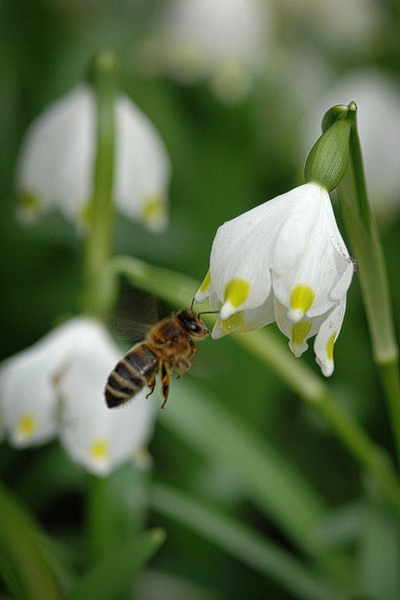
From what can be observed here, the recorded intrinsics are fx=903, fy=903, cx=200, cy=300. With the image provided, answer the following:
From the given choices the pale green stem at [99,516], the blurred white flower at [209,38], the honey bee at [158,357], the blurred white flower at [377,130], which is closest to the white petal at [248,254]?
the honey bee at [158,357]

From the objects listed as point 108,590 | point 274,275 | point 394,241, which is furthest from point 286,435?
point 274,275

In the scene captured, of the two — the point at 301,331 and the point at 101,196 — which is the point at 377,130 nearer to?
the point at 101,196

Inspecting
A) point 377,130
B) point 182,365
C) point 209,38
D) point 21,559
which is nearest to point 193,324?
point 182,365

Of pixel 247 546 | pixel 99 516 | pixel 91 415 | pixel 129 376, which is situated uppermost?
pixel 129 376

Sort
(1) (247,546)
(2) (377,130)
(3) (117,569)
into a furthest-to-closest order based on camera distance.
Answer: (2) (377,130) → (1) (247,546) → (3) (117,569)

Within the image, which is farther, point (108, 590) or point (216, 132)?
point (216, 132)

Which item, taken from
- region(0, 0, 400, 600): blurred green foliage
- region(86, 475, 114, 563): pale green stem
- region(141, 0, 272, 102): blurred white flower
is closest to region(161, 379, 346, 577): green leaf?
region(0, 0, 400, 600): blurred green foliage

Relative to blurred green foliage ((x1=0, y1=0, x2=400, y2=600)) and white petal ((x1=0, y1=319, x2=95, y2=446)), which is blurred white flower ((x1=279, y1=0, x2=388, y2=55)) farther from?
white petal ((x1=0, y1=319, x2=95, y2=446))

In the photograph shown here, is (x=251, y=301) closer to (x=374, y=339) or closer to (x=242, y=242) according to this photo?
(x=242, y=242)
